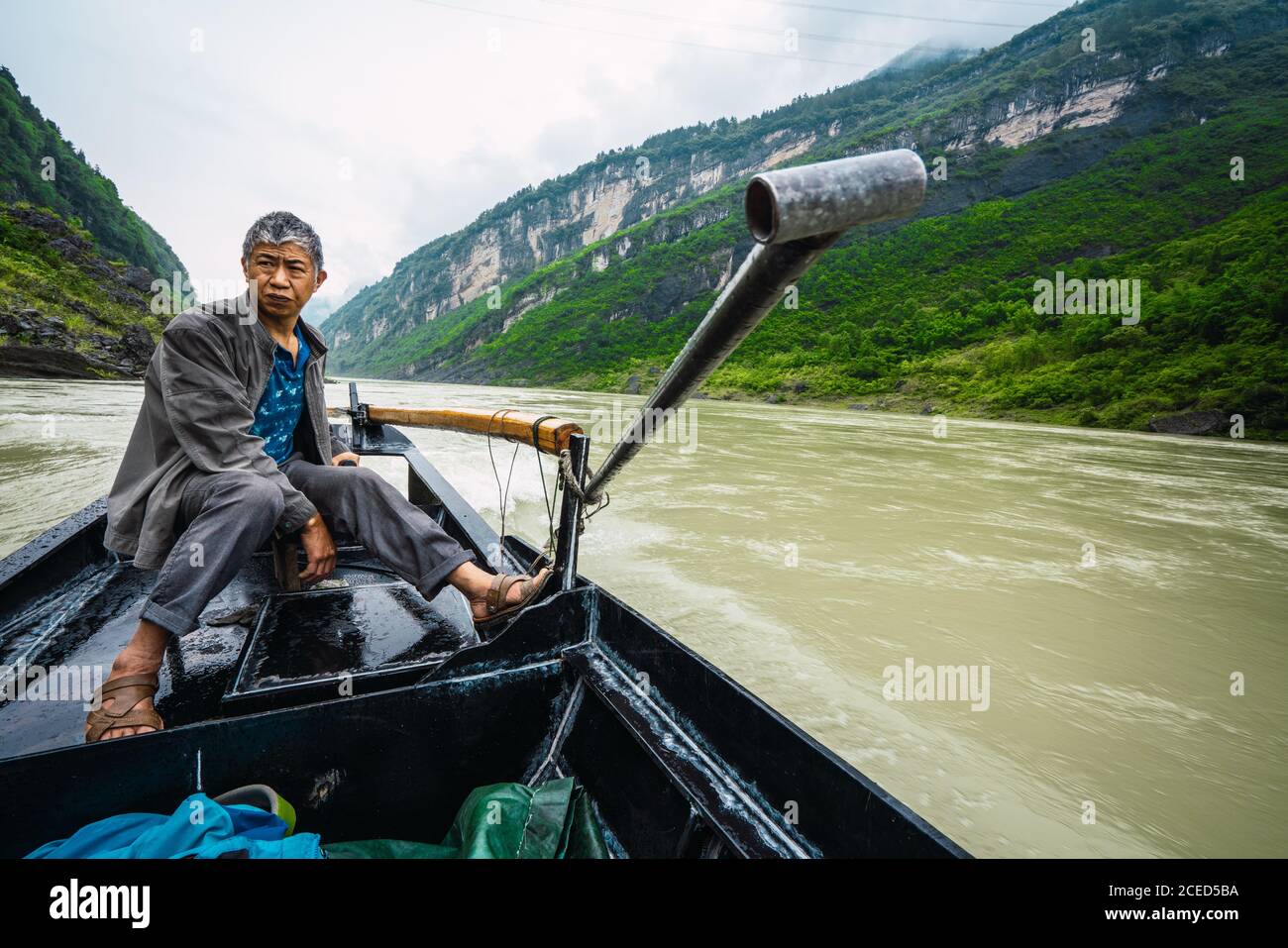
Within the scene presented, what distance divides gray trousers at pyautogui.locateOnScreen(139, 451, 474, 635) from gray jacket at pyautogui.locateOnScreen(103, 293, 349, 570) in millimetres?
62

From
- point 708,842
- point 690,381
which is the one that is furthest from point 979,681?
point 690,381

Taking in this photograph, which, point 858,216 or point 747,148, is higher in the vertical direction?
point 747,148

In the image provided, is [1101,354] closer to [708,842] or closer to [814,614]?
[814,614]

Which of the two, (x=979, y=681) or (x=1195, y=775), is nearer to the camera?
(x=1195, y=775)

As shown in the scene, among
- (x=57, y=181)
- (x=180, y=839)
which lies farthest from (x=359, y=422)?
(x=57, y=181)

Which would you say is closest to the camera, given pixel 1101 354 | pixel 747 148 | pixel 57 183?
pixel 1101 354

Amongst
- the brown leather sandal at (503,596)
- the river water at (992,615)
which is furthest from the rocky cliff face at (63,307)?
the brown leather sandal at (503,596)

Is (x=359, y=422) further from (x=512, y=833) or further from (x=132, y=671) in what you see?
(x=512, y=833)

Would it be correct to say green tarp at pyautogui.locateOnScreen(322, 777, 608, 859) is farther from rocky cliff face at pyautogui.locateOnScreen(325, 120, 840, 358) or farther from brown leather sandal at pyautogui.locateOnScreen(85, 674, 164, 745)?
rocky cliff face at pyautogui.locateOnScreen(325, 120, 840, 358)

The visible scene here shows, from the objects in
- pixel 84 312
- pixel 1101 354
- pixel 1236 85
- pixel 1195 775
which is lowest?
pixel 1195 775

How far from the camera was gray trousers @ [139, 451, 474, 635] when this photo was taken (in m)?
1.42

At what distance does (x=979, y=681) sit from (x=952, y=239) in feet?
193

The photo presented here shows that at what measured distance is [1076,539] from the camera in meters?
5.71

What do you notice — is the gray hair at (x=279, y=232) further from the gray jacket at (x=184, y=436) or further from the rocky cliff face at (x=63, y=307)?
the rocky cliff face at (x=63, y=307)
